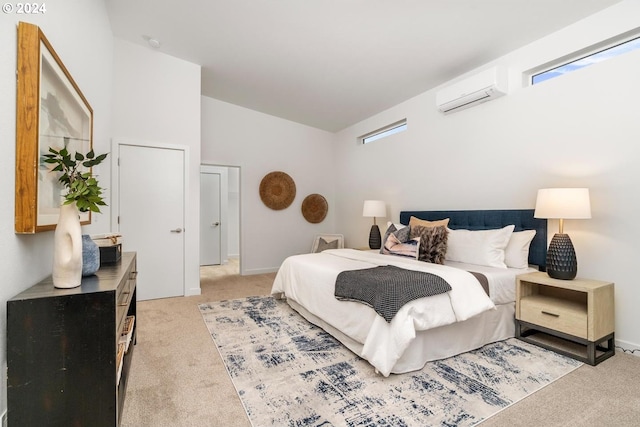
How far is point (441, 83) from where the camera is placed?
398 centimetres

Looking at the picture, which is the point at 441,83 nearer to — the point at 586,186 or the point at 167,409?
the point at 586,186

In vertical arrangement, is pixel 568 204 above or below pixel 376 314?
above

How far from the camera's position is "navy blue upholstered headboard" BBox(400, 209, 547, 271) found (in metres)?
2.92

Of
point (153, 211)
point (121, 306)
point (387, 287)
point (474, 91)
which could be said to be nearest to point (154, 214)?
point (153, 211)

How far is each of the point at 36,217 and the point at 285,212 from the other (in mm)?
4532

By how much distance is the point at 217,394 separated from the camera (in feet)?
6.11

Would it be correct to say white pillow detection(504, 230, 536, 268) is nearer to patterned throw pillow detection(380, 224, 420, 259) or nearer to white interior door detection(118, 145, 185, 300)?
patterned throw pillow detection(380, 224, 420, 259)

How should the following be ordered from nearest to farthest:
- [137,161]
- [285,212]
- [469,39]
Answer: [469,39]
[137,161]
[285,212]

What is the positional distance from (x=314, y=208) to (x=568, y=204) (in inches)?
166

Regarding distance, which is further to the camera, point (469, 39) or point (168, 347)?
point (469, 39)

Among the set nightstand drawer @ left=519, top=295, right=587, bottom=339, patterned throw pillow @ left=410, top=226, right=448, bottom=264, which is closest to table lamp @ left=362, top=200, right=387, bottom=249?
patterned throw pillow @ left=410, top=226, right=448, bottom=264

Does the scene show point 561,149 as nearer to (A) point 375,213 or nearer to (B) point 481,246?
(B) point 481,246

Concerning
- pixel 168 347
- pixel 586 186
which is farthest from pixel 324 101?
pixel 168 347

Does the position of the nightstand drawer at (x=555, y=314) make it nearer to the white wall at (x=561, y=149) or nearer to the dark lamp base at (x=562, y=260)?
the dark lamp base at (x=562, y=260)
